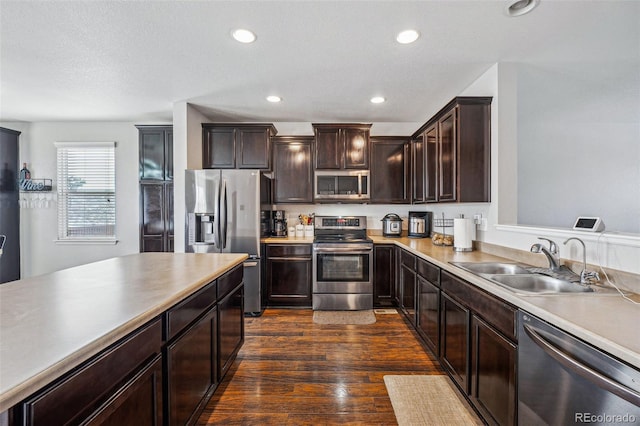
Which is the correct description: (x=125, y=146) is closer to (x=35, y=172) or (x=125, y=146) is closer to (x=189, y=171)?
(x=35, y=172)

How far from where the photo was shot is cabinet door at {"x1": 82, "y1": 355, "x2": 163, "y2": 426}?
3.07 feet

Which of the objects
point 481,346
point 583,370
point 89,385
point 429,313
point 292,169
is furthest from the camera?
point 292,169

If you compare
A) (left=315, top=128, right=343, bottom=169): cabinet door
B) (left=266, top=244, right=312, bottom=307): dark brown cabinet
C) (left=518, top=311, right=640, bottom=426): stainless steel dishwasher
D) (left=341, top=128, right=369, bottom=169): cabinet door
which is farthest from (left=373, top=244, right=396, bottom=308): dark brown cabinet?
(left=518, top=311, right=640, bottom=426): stainless steel dishwasher

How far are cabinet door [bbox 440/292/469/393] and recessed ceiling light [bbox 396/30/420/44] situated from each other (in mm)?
1922

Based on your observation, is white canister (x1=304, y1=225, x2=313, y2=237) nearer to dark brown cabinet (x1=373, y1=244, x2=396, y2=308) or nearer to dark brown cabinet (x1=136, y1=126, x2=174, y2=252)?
dark brown cabinet (x1=373, y1=244, x2=396, y2=308)

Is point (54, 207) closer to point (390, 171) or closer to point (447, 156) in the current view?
point (390, 171)

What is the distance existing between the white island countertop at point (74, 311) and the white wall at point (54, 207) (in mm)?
2866

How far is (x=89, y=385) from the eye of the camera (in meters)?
0.86

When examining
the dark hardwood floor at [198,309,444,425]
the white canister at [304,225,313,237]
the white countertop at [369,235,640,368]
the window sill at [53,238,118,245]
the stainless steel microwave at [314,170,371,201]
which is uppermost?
the stainless steel microwave at [314,170,371,201]

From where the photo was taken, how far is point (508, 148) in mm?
2539

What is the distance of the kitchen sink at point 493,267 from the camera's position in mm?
2073

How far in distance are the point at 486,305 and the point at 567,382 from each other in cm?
52

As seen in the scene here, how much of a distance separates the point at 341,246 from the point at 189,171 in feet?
6.82

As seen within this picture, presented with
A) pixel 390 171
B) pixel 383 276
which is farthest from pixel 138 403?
pixel 390 171
